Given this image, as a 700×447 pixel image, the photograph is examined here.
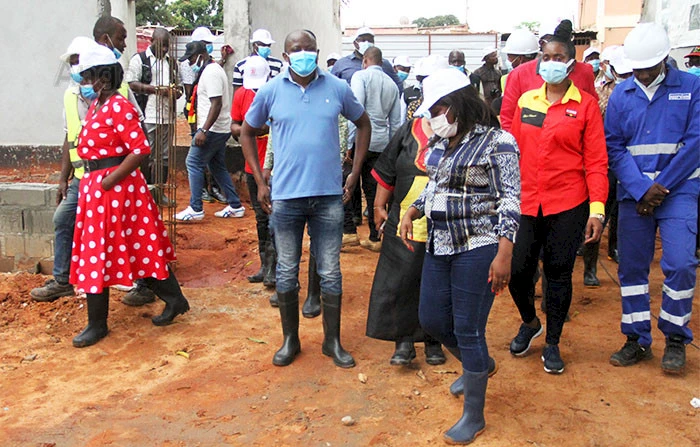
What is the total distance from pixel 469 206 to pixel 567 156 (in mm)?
1187

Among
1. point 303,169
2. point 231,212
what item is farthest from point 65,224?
point 231,212

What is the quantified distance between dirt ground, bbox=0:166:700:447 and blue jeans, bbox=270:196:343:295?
585 mm

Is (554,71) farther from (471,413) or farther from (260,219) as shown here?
(260,219)

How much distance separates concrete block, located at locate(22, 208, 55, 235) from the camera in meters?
6.66

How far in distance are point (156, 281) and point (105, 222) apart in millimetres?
648

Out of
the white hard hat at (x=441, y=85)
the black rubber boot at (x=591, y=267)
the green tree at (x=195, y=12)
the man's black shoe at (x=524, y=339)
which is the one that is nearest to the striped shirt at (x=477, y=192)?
the white hard hat at (x=441, y=85)

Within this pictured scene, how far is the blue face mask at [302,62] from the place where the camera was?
4379 millimetres

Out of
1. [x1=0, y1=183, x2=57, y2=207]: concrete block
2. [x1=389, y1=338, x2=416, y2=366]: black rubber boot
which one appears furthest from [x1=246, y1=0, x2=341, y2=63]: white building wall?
[x1=389, y1=338, x2=416, y2=366]: black rubber boot

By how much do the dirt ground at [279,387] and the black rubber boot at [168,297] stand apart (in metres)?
0.09

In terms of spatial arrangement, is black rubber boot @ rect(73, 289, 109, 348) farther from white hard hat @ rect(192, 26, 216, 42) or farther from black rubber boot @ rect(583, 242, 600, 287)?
white hard hat @ rect(192, 26, 216, 42)

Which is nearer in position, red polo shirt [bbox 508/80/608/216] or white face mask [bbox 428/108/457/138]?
white face mask [bbox 428/108/457/138]

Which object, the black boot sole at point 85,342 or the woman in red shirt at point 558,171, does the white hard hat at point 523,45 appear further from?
the black boot sole at point 85,342

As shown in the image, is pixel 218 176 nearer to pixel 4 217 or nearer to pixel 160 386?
pixel 4 217

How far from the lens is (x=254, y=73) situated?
255 inches
